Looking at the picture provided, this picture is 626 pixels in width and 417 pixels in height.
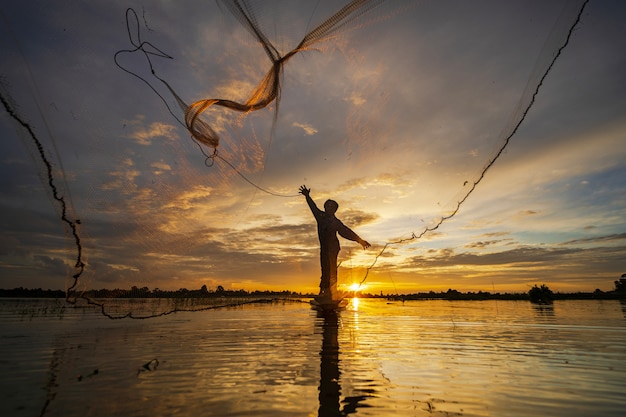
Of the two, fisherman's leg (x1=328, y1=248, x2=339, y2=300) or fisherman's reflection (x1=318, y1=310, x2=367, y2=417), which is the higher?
fisherman's leg (x1=328, y1=248, x2=339, y2=300)

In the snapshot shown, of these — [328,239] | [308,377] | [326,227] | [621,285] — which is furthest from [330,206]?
[621,285]

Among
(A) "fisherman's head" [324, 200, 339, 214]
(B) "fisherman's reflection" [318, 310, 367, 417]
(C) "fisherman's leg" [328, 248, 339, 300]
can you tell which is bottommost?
(B) "fisherman's reflection" [318, 310, 367, 417]

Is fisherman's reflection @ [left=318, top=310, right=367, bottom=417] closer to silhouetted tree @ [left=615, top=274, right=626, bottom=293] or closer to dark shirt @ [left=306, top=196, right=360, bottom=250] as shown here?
dark shirt @ [left=306, top=196, right=360, bottom=250]

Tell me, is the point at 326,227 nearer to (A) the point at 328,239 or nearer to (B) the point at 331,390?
(A) the point at 328,239

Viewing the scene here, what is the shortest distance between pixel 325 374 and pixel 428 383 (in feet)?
5.54

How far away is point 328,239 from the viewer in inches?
757

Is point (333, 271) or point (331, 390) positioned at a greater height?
point (333, 271)

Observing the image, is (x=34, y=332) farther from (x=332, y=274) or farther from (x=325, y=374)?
(x=332, y=274)

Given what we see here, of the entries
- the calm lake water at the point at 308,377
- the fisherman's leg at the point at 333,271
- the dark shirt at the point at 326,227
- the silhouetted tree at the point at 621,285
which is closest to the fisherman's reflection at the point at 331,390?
the calm lake water at the point at 308,377

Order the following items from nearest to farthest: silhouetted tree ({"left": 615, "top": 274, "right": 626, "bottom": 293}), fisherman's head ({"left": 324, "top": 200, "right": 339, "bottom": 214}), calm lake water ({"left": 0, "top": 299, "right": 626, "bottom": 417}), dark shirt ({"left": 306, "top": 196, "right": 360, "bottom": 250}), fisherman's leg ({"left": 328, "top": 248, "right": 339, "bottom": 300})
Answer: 1. calm lake water ({"left": 0, "top": 299, "right": 626, "bottom": 417})
2. fisherman's leg ({"left": 328, "top": 248, "right": 339, "bottom": 300})
3. dark shirt ({"left": 306, "top": 196, "right": 360, "bottom": 250})
4. fisherman's head ({"left": 324, "top": 200, "right": 339, "bottom": 214})
5. silhouetted tree ({"left": 615, "top": 274, "right": 626, "bottom": 293})

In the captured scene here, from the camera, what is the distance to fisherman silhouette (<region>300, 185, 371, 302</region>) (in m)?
19.0

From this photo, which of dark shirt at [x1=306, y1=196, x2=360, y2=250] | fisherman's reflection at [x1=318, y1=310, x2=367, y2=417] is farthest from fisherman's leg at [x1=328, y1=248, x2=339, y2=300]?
fisherman's reflection at [x1=318, y1=310, x2=367, y2=417]

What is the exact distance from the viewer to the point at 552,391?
17.3 ft

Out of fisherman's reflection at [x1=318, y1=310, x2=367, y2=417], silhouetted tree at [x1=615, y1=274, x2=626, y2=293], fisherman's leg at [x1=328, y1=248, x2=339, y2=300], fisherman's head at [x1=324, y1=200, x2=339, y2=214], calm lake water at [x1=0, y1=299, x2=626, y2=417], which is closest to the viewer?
fisherman's reflection at [x1=318, y1=310, x2=367, y2=417]
